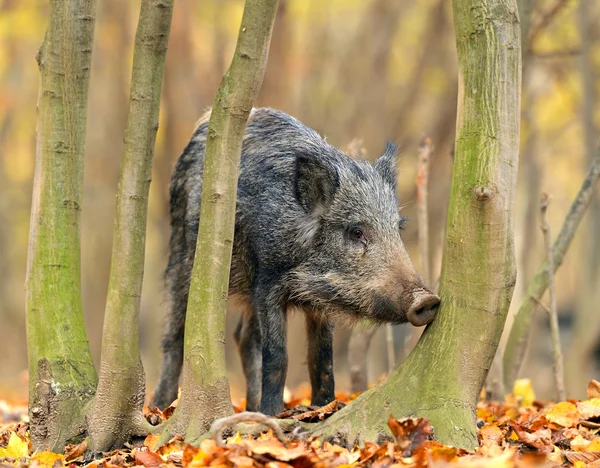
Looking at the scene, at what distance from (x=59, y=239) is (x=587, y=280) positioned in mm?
8534

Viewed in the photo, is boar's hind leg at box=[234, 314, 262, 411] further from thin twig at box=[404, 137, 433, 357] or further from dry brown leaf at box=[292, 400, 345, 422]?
dry brown leaf at box=[292, 400, 345, 422]

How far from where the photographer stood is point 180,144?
14578mm

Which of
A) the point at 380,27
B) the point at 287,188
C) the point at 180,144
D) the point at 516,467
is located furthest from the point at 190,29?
the point at 516,467

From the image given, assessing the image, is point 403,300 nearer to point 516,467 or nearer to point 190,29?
point 516,467

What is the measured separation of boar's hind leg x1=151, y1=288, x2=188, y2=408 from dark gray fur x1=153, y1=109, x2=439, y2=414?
1.56ft

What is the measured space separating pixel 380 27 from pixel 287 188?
395 inches

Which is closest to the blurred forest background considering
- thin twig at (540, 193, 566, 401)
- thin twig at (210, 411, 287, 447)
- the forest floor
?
thin twig at (540, 193, 566, 401)

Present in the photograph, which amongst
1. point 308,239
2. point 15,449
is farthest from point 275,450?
point 308,239

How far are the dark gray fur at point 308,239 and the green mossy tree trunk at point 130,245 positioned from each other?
3.50 ft

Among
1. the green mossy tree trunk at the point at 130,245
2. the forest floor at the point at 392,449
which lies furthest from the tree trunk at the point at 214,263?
the green mossy tree trunk at the point at 130,245

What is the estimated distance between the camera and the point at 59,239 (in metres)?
4.96

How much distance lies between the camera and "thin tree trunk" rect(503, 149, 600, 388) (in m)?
6.27

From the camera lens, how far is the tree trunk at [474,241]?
170 inches

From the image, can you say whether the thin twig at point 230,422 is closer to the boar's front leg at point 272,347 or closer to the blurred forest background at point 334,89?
the boar's front leg at point 272,347
